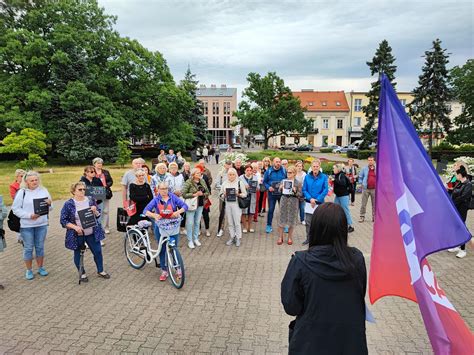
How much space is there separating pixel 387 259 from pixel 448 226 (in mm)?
520

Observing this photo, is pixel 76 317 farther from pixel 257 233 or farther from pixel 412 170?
pixel 257 233

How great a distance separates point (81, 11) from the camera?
30672 mm

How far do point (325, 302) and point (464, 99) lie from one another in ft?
151

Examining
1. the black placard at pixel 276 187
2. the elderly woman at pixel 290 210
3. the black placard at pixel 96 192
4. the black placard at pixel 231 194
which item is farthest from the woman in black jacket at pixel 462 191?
the black placard at pixel 96 192

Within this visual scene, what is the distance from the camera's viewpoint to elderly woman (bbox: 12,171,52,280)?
5742 millimetres

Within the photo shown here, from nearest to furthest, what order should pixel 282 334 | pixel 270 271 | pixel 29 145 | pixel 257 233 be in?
1. pixel 282 334
2. pixel 270 271
3. pixel 257 233
4. pixel 29 145

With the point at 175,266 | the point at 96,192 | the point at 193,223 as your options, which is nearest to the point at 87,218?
the point at 175,266

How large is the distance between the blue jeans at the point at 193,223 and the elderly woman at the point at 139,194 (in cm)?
127

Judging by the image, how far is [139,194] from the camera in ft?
22.3

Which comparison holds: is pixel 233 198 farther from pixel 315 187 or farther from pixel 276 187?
pixel 315 187

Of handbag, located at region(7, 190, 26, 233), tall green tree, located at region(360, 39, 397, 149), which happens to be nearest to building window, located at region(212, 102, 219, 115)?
tall green tree, located at region(360, 39, 397, 149)

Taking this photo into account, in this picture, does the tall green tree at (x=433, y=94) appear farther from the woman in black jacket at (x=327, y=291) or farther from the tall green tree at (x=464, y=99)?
the woman in black jacket at (x=327, y=291)

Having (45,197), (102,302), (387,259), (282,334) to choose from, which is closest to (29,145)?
(45,197)

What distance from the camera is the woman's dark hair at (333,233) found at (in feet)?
6.97
